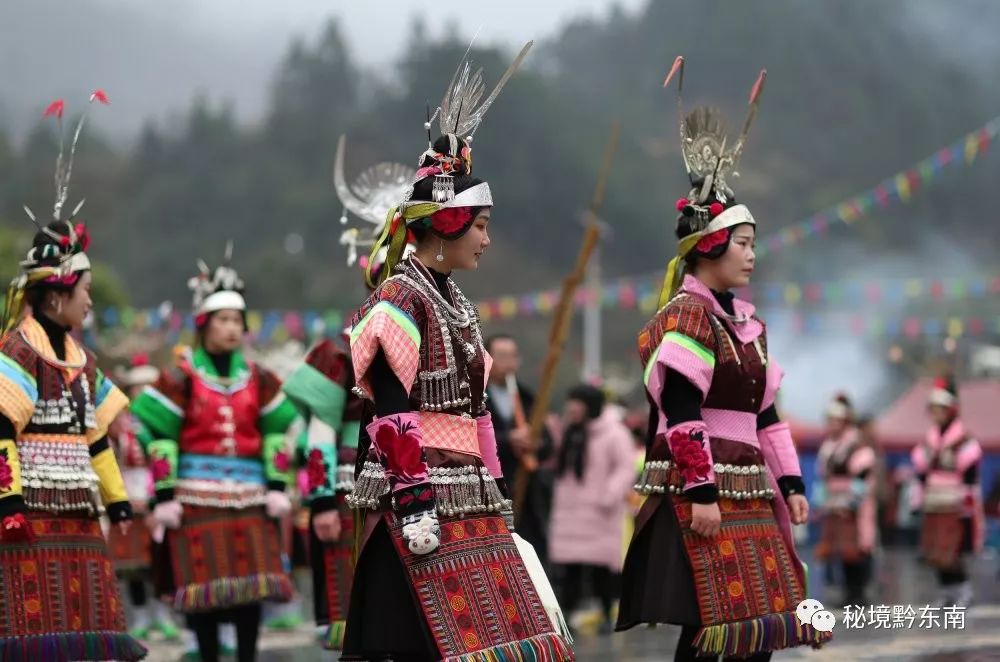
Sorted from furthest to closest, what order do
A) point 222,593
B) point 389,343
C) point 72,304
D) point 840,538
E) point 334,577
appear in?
point 840,538
point 222,593
point 334,577
point 72,304
point 389,343

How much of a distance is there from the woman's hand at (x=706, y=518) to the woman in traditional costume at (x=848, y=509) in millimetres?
8851

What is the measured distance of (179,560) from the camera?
9250 mm

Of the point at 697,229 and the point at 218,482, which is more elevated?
the point at 697,229

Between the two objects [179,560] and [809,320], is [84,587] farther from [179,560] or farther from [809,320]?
[809,320]

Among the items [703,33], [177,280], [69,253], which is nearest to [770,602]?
[69,253]

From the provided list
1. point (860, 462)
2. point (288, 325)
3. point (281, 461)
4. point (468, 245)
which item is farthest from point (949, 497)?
point (288, 325)

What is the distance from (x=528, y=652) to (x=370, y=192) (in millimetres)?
3460

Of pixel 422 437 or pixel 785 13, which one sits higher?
pixel 785 13

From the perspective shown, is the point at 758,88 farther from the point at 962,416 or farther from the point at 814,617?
the point at 962,416

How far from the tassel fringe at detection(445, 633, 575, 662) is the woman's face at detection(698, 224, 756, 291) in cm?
211

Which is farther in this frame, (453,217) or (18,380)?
(18,380)

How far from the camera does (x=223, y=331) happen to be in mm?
9578

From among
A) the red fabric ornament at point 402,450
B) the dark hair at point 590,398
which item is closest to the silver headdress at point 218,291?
the red fabric ornament at point 402,450

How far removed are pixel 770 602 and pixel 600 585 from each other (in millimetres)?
6513
